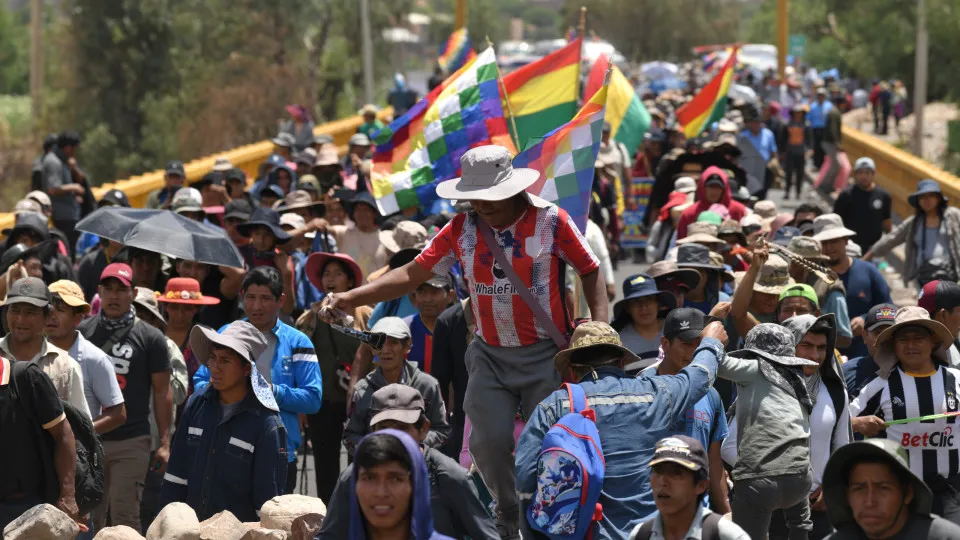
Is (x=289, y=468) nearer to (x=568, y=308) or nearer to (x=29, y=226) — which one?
(x=568, y=308)

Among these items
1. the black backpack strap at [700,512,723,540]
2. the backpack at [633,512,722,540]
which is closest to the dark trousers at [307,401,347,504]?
the backpack at [633,512,722,540]

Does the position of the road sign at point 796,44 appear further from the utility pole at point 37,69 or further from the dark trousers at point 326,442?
the dark trousers at point 326,442

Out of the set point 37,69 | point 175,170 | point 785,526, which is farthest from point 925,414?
point 37,69

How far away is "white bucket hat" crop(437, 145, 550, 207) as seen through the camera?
699 centimetres

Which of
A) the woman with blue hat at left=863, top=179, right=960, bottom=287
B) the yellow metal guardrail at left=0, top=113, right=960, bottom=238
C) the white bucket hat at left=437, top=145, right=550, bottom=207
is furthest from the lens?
the yellow metal guardrail at left=0, top=113, right=960, bottom=238

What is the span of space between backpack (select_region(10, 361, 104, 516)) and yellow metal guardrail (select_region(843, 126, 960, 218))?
46.9ft

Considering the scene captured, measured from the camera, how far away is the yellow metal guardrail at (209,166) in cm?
1908

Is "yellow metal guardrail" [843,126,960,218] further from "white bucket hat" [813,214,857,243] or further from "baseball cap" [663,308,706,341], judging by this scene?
"baseball cap" [663,308,706,341]

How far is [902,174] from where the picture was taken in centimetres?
2439

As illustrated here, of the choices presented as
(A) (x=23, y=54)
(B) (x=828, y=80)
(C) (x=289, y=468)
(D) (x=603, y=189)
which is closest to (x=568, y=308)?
(C) (x=289, y=468)

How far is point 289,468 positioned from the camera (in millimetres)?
8062

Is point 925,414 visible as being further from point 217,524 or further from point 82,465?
point 82,465

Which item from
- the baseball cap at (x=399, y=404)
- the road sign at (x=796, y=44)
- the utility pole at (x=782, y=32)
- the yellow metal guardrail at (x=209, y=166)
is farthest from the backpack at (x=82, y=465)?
the road sign at (x=796, y=44)

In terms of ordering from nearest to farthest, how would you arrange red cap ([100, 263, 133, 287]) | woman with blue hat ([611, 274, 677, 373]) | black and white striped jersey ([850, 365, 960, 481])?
black and white striped jersey ([850, 365, 960, 481]) → woman with blue hat ([611, 274, 677, 373]) → red cap ([100, 263, 133, 287])
